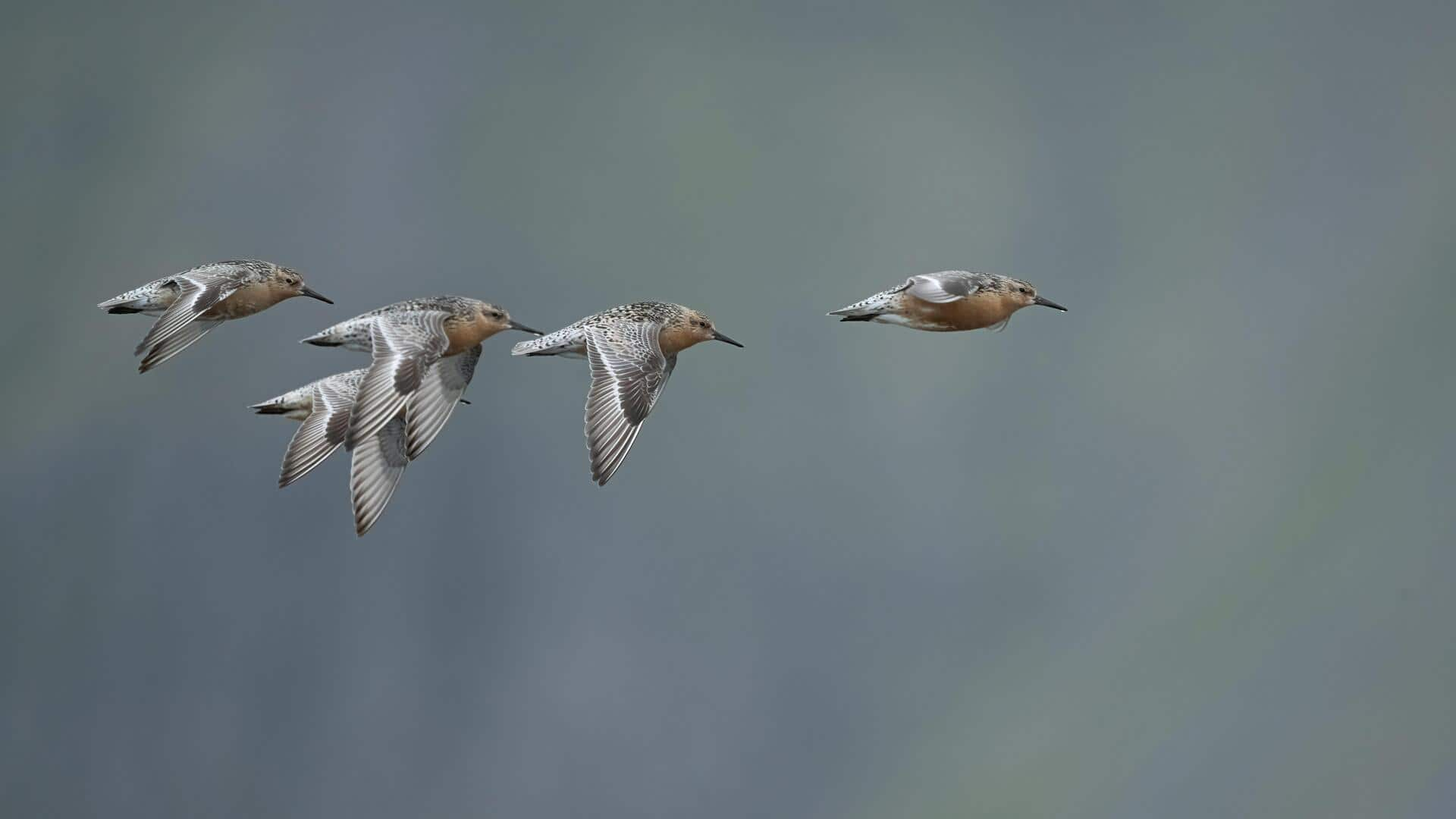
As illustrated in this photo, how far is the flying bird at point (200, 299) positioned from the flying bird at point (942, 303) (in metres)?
2.68

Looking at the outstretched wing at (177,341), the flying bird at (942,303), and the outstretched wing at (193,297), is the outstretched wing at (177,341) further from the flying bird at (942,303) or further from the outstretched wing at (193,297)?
the flying bird at (942,303)

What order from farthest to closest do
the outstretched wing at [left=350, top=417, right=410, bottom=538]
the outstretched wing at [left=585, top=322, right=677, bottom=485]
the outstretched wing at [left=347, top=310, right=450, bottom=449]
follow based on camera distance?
1. the outstretched wing at [left=350, top=417, right=410, bottom=538]
2. the outstretched wing at [left=585, top=322, right=677, bottom=485]
3. the outstretched wing at [left=347, top=310, right=450, bottom=449]

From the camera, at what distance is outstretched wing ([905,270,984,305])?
8414mm

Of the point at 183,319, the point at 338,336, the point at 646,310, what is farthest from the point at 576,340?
the point at 183,319

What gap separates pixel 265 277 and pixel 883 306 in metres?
3.20

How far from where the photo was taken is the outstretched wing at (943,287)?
8.41 m

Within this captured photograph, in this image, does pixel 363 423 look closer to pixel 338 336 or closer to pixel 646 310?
pixel 338 336

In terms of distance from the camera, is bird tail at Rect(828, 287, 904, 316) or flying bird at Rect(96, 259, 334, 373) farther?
bird tail at Rect(828, 287, 904, 316)

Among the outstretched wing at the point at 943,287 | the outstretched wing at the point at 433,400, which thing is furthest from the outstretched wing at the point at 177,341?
the outstretched wing at the point at 943,287

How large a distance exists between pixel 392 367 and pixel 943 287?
8.92ft

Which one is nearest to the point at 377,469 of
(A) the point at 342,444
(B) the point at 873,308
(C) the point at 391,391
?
(A) the point at 342,444

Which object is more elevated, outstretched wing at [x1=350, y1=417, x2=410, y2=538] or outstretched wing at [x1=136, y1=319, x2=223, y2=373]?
outstretched wing at [x1=136, y1=319, x2=223, y2=373]

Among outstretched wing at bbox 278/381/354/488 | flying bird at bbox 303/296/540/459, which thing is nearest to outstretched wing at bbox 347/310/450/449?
flying bird at bbox 303/296/540/459

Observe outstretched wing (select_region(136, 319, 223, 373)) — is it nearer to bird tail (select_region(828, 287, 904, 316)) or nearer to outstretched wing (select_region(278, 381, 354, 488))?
outstretched wing (select_region(278, 381, 354, 488))
